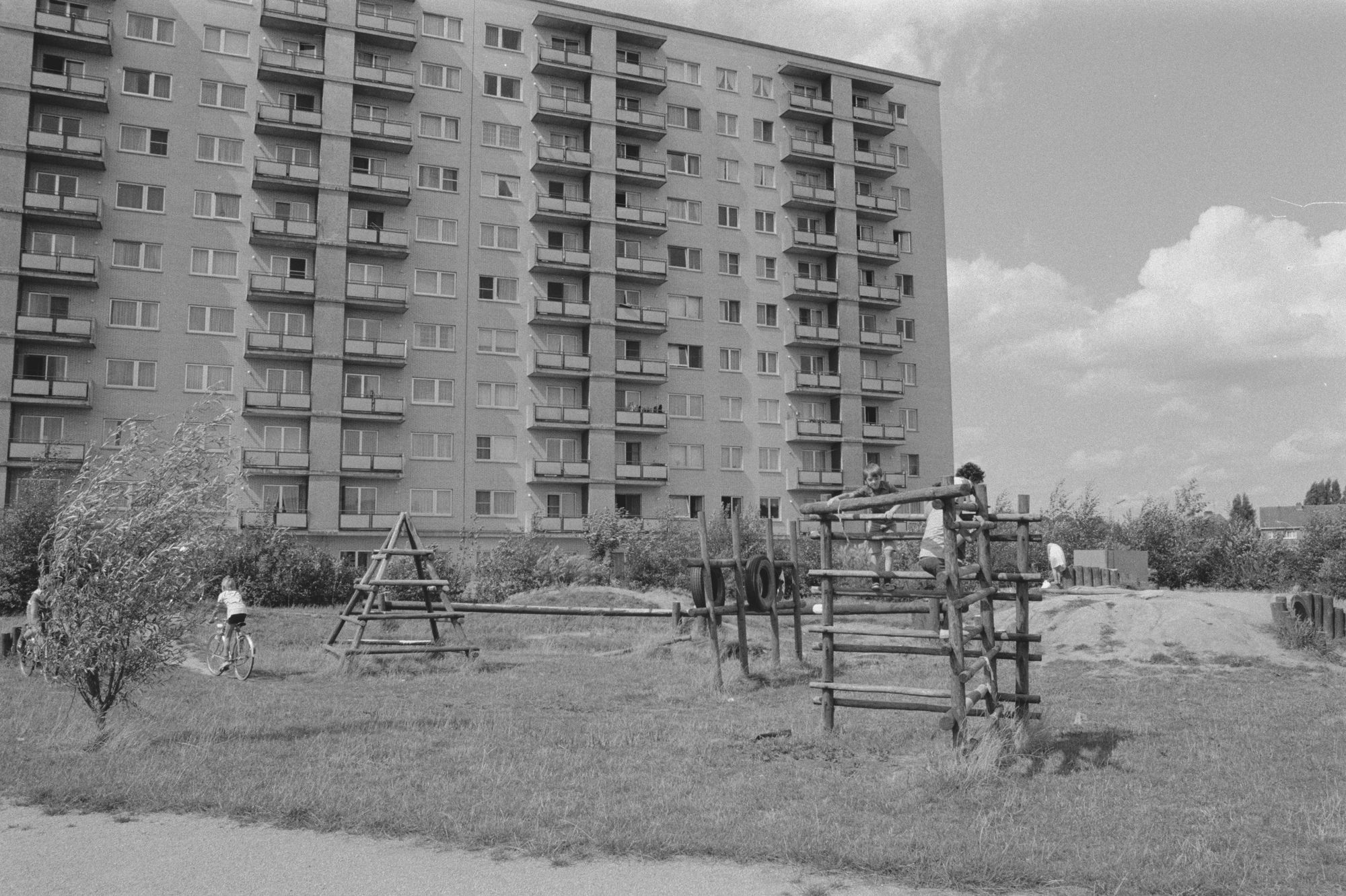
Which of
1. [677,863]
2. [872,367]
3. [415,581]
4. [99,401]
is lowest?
[677,863]

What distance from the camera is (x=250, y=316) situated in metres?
59.6

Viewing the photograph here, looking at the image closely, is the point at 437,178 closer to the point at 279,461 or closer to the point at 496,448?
the point at 496,448

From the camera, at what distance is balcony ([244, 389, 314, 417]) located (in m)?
57.9

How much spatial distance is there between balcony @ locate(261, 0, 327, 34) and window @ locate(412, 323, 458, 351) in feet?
56.4

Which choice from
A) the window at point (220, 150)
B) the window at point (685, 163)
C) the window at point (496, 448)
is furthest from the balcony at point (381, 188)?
the window at point (685, 163)

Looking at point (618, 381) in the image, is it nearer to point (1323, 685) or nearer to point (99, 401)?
point (99, 401)

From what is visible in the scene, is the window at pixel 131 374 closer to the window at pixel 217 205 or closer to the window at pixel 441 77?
the window at pixel 217 205

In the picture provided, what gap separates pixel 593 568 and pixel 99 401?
26868 mm

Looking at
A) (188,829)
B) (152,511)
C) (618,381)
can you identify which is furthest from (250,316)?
(188,829)

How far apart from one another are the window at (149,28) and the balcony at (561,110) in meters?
20.0

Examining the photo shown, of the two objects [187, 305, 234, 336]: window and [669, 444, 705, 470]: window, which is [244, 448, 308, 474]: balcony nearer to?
[187, 305, 234, 336]: window

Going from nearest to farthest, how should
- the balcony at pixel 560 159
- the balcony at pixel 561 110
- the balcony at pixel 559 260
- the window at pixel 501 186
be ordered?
the balcony at pixel 559 260, the window at pixel 501 186, the balcony at pixel 560 159, the balcony at pixel 561 110

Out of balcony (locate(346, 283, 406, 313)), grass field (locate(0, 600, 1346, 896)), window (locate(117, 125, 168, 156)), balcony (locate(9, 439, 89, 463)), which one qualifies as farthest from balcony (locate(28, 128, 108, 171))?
grass field (locate(0, 600, 1346, 896))

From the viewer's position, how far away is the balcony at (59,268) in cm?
5484
